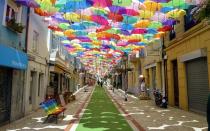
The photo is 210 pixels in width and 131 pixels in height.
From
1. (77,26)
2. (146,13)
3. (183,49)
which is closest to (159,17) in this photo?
(146,13)

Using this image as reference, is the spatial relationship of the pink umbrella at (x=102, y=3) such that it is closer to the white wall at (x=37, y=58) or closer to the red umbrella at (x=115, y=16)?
the red umbrella at (x=115, y=16)

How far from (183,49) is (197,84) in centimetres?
251

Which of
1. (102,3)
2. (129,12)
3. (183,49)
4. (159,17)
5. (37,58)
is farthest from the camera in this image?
(37,58)

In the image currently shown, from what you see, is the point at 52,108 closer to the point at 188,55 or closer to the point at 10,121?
the point at 10,121

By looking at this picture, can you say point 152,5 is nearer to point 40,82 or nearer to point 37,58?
point 37,58

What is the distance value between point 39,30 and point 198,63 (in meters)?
9.69

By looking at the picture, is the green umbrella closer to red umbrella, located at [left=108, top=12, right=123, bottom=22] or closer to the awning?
red umbrella, located at [left=108, top=12, right=123, bottom=22]

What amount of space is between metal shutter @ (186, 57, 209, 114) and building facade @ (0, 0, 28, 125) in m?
8.84

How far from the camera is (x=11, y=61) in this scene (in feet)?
33.7

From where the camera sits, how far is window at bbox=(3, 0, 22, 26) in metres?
11.0

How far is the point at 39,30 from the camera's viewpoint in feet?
55.0

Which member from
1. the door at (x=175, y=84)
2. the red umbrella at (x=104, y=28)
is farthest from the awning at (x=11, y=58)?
the door at (x=175, y=84)

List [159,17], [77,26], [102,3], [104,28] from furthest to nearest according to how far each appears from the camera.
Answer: [104,28], [77,26], [159,17], [102,3]

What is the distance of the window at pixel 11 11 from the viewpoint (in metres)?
11.0
